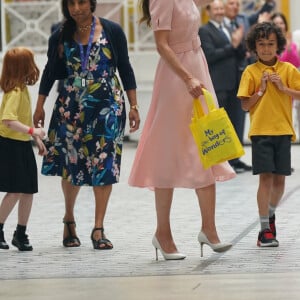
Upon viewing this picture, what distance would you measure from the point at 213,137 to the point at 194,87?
0.32 m

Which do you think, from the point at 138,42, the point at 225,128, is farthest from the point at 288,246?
the point at 138,42

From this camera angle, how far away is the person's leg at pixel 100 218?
8.77 metres

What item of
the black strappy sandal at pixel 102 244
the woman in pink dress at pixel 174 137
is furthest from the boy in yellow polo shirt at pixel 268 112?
the black strappy sandal at pixel 102 244

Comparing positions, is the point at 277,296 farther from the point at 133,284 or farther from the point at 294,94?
the point at 294,94

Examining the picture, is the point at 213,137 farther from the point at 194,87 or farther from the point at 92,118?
the point at 92,118

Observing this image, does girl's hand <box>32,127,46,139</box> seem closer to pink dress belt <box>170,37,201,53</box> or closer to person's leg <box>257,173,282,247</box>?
pink dress belt <box>170,37,201,53</box>

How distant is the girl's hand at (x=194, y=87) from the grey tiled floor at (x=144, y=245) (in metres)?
1.04

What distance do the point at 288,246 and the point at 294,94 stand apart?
39.8 inches

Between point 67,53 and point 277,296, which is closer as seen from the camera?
point 277,296

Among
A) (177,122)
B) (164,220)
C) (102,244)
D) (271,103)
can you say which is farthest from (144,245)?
(271,103)

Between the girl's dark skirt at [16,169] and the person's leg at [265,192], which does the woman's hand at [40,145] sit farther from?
the person's leg at [265,192]

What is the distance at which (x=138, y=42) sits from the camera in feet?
62.2

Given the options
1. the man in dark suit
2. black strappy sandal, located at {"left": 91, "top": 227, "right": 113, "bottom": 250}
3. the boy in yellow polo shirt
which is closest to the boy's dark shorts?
the boy in yellow polo shirt

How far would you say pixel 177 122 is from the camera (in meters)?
8.07
